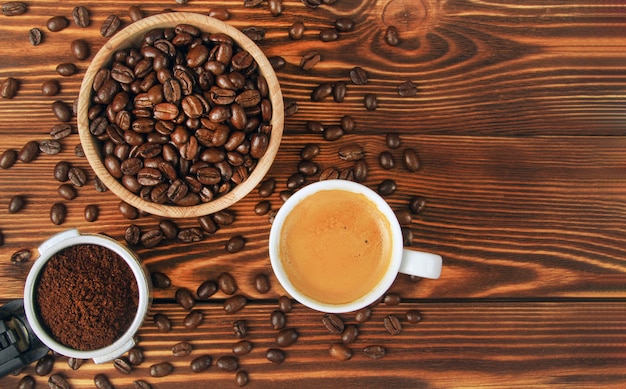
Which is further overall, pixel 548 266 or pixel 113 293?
pixel 548 266

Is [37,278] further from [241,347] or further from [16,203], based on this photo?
[241,347]

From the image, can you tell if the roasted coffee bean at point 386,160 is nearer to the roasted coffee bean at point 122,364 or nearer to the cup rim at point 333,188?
the cup rim at point 333,188

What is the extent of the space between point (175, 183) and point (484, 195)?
30.2 inches

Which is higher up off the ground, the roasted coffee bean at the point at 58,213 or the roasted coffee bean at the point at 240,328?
the roasted coffee bean at the point at 240,328

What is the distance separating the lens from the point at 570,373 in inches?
55.0

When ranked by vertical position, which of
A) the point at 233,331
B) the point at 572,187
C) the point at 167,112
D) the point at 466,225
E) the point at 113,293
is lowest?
the point at 113,293

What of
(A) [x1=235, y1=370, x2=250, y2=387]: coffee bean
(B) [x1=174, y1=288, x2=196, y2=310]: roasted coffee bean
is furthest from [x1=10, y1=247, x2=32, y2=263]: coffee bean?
(A) [x1=235, y1=370, x2=250, y2=387]: coffee bean

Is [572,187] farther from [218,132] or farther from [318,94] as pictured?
[218,132]

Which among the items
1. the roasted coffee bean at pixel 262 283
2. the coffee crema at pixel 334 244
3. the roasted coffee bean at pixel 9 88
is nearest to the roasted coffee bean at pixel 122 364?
the roasted coffee bean at pixel 262 283

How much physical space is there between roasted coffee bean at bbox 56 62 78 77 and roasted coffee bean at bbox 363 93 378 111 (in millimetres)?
707

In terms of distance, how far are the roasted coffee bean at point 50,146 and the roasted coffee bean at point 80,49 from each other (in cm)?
21

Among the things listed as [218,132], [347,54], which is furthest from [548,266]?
[218,132]

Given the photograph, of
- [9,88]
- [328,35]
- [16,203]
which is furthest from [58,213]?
[328,35]

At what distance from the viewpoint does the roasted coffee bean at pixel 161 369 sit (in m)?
1.31
